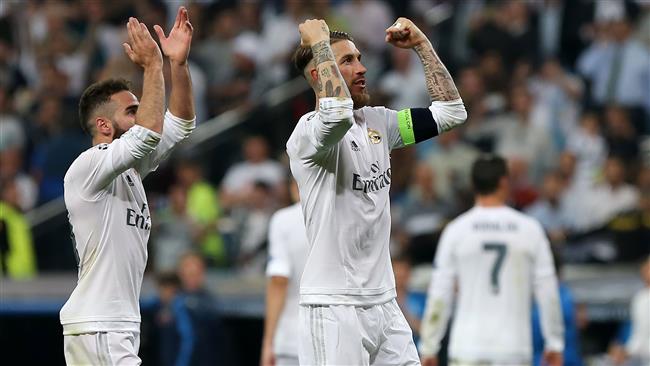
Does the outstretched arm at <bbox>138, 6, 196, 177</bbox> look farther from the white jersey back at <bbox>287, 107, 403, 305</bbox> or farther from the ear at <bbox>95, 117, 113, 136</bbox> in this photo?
the white jersey back at <bbox>287, 107, 403, 305</bbox>

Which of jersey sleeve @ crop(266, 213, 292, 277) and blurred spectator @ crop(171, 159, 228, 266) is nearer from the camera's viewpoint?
jersey sleeve @ crop(266, 213, 292, 277)

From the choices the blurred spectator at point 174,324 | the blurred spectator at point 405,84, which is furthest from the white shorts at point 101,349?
the blurred spectator at point 405,84

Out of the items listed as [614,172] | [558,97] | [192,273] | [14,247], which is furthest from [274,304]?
[558,97]

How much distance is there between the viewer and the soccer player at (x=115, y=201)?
6895mm

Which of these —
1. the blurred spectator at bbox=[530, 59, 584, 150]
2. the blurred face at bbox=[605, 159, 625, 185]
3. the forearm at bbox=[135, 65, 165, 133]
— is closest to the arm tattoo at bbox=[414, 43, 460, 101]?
the forearm at bbox=[135, 65, 165, 133]

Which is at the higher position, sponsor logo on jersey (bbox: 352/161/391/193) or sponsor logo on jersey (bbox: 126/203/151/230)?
sponsor logo on jersey (bbox: 352/161/391/193)

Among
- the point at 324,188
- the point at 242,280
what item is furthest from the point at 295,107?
the point at 324,188

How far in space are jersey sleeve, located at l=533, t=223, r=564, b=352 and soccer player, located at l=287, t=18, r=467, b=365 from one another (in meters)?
2.48

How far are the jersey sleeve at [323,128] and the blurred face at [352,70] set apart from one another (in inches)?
11.2

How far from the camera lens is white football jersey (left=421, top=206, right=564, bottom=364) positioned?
370 inches

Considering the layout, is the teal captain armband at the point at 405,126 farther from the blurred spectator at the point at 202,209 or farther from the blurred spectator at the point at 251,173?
the blurred spectator at the point at 251,173

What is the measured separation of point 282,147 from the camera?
1648cm

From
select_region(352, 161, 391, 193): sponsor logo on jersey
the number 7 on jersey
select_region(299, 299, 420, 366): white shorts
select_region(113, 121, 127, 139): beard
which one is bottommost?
→ select_region(299, 299, 420, 366): white shorts

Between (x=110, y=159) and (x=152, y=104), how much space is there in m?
0.34
